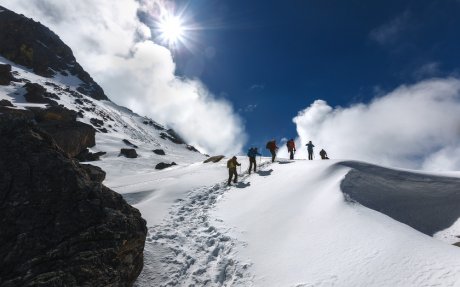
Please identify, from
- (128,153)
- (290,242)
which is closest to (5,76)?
(128,153)

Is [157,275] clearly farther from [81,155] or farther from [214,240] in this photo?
[81,155]

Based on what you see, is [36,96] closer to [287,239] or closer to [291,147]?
[291,147]

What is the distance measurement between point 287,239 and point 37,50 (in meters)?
129

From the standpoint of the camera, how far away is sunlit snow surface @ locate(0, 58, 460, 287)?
7328 mm

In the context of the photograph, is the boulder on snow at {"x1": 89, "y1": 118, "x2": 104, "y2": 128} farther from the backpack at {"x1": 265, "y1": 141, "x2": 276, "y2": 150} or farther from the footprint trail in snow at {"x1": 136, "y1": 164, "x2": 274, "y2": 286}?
the footprint trail in snow at {"x1": 136, "y1": 164, "x2": 274, "y2": 286}

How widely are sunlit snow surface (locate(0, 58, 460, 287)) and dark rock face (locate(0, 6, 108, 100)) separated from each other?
364 ft

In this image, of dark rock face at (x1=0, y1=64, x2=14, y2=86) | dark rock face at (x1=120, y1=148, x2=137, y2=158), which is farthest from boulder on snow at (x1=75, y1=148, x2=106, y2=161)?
dark rock face at (x1=0, y1=64, x2=14, y2=86)

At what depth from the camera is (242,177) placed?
21734mm

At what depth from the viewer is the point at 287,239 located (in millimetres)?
10180

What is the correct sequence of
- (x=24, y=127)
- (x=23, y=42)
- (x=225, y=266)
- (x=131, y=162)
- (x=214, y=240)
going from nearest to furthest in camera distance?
(x=225, y=266) < (x=24, y=127) < (x=214, y=240) < (x=131, y=162) < (x=23, y=42)

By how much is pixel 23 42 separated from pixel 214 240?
127 metres

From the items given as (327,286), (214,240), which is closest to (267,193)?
(214,240)

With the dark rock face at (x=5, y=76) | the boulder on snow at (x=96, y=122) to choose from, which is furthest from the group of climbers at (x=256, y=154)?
the dark rock face at (x=5, y=76)

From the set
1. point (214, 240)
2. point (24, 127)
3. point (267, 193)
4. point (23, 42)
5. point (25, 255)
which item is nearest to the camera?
point (25, 255)
